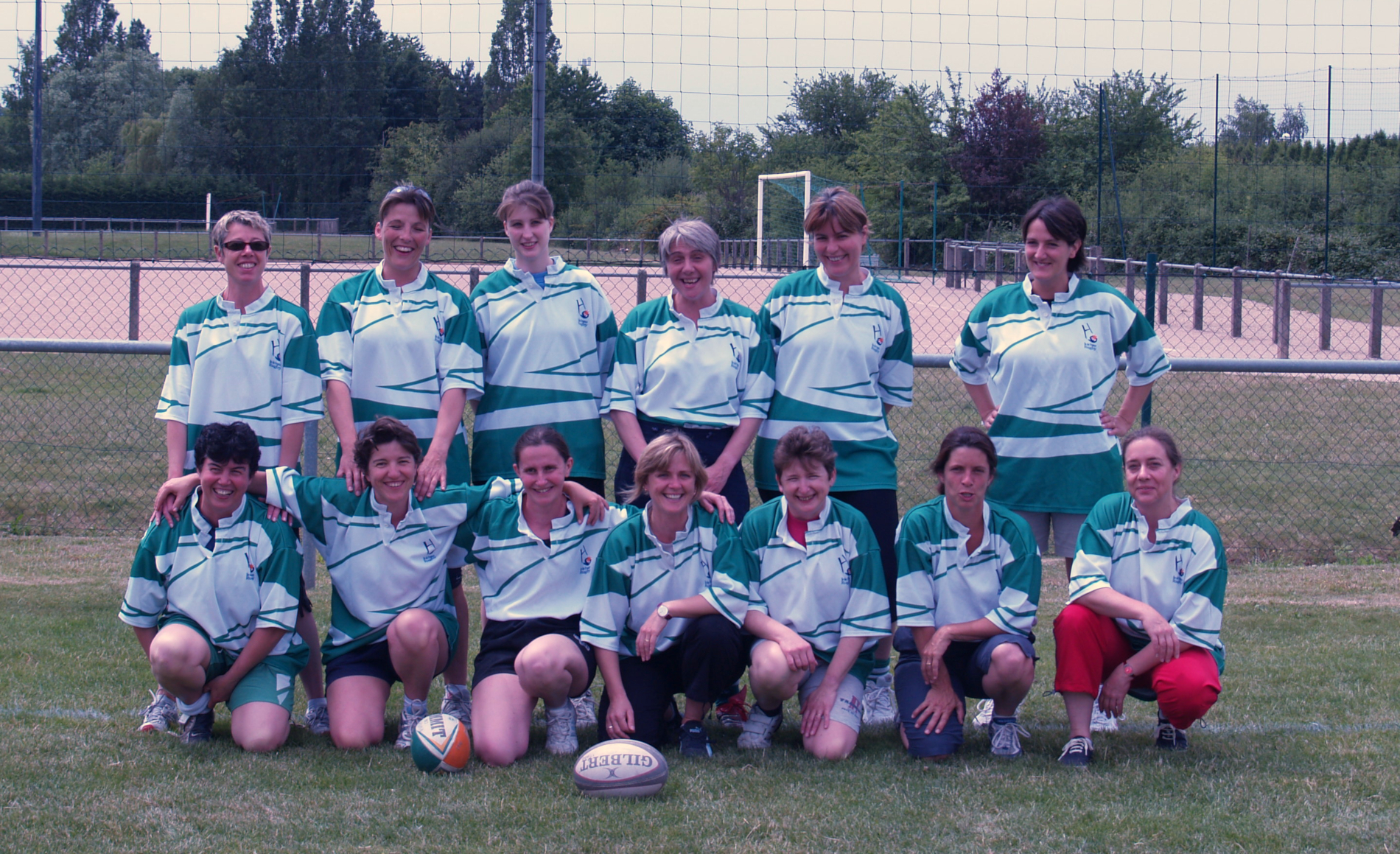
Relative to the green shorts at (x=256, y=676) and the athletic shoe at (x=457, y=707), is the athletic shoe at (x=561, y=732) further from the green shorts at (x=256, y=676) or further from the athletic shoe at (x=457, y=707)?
the green shorts at (x=256, y=676)

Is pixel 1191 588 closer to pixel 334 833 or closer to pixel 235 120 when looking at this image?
pixel 334 833

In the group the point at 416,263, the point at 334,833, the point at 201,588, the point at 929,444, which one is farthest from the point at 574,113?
the point at 334,833

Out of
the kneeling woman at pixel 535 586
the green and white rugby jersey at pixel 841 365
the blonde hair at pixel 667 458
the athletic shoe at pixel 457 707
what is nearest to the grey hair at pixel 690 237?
the green and white rugby jersey at pixel 841 365

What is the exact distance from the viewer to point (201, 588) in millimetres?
3809

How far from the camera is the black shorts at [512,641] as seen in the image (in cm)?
387

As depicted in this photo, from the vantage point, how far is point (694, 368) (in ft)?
13.3

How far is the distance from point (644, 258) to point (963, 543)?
524 inches

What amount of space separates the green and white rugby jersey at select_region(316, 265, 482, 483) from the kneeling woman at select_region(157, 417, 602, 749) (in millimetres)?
176

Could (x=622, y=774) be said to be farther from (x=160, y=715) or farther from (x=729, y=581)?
(x=160, y=715)

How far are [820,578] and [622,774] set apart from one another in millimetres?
906

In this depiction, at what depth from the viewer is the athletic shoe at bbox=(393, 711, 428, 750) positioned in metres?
3.79

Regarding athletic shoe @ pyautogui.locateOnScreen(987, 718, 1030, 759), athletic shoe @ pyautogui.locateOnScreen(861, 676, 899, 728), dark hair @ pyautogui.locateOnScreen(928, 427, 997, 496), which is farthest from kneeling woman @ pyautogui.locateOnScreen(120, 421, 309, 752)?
athletic shoe @ pyautogui.locateOnScreen(987, 718, 1030, 759)

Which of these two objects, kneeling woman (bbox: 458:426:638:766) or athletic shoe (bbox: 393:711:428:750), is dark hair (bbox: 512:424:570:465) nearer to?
kneeling woman (bbox: 458:426:638:766)

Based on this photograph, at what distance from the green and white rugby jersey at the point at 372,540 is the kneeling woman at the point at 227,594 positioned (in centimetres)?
12
